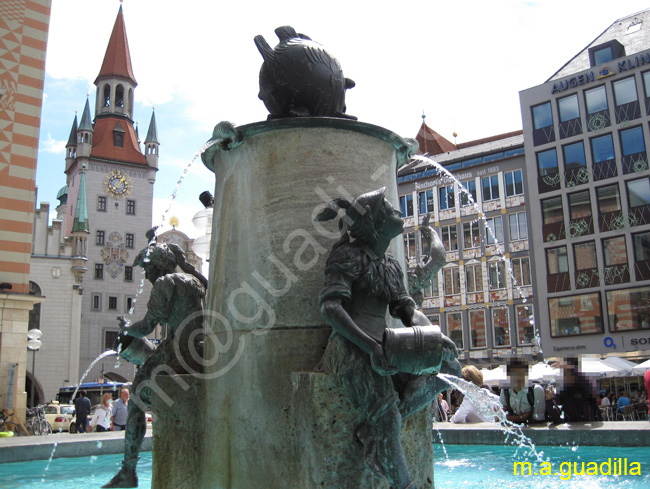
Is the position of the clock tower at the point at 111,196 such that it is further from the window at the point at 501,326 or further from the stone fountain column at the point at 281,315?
the stone fountain column at the point at 281,315

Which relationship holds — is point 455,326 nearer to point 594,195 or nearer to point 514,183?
point 514,183

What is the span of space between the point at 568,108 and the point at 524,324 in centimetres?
1306

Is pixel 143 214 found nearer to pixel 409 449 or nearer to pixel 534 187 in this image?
pixel 534 187

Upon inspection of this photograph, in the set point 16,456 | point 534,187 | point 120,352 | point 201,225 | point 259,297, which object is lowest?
point 16,456

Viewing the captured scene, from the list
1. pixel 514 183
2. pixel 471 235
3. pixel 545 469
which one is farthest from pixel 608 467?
pixel 471 235

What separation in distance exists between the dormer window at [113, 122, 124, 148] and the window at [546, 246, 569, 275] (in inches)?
1941

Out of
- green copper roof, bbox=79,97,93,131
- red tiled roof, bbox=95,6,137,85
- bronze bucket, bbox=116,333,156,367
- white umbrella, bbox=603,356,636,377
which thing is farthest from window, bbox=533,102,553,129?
red tiled roof, bbox=95,6,137,85

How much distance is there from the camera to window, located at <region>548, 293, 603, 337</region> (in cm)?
3412

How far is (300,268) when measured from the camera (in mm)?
4051

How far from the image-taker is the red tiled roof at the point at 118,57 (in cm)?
7281

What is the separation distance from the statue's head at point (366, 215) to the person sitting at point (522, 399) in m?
6.46

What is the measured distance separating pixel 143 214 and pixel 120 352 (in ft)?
210

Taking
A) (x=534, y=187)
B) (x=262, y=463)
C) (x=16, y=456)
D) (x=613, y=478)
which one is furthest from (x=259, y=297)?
(x=534, y=187)

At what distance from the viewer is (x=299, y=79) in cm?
473
